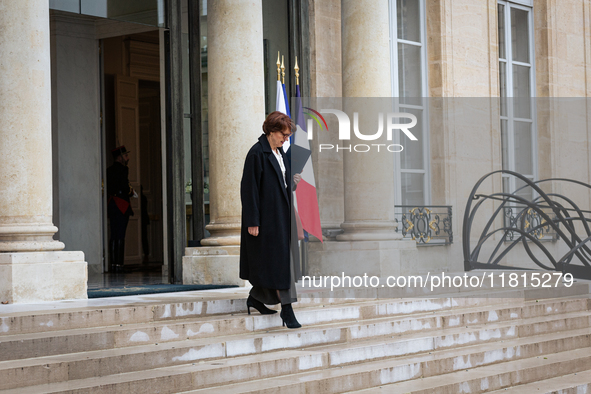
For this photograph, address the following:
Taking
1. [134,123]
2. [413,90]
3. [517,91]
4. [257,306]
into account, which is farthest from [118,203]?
[517,91]

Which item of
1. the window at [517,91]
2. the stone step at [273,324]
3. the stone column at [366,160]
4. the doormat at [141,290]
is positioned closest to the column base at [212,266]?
the doormat at [141,290]

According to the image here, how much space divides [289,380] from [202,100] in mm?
5173

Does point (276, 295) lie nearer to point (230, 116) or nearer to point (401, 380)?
point (401, 380)

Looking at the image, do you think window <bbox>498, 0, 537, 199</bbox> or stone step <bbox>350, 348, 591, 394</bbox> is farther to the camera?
window <bbox>498, 0, 537, 199</bbox>

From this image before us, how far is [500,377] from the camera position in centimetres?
583

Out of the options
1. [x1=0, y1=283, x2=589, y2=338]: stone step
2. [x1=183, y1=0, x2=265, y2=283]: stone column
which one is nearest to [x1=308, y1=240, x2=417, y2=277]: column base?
[x1=0, y1=283, x2=589, y2=338]: stone step

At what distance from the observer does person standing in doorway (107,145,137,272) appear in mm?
11781

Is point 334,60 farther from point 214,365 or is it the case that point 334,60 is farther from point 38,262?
point 214,365

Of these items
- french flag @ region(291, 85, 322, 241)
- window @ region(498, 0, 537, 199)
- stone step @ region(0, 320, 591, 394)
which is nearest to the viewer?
stone step @ region(0, 320, 591, 394)

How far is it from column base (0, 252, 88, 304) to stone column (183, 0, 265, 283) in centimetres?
190

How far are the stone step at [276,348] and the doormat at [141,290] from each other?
6.79 feet

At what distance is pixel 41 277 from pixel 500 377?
374 centimetres

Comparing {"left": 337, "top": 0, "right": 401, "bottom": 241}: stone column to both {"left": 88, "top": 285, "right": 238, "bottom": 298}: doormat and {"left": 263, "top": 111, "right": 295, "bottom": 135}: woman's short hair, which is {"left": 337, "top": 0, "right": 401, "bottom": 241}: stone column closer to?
{"left": 88, "top": 285, "right": 238, "bottom": 298}: doormat

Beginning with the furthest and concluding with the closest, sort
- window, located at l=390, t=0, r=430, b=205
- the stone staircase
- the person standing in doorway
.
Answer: window, located at l=390, t=0, r=430, b=205 < the person standing in doorway < the stone staircase
